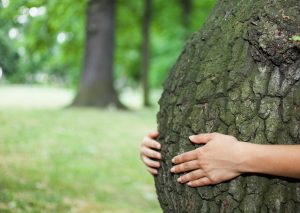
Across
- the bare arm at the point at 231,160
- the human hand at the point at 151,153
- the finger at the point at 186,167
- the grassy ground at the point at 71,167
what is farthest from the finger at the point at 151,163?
the grassy ground at the point at 71,167

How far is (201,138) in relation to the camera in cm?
248

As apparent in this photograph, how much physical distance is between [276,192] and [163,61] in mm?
23673

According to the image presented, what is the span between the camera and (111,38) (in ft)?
53.3

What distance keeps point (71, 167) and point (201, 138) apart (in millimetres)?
4834

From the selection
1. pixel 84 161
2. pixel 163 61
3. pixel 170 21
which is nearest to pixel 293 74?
pixel 84 161

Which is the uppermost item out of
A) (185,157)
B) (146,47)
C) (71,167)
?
(146,47)

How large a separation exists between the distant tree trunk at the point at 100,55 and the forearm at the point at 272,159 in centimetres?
1332

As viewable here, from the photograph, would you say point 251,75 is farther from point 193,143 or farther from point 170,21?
point 170,21

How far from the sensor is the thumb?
245 centimetres

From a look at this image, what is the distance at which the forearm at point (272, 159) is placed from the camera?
2.25 meters

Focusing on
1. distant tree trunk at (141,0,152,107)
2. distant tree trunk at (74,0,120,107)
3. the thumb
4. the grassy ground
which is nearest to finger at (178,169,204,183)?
the thumb

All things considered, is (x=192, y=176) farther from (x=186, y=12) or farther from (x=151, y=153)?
(x=186, y=12)

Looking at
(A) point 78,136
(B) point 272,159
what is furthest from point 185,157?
(A) point 78,136

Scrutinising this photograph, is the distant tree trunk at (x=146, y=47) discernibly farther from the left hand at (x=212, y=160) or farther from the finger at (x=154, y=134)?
the left hand at (x=212, y=160)
